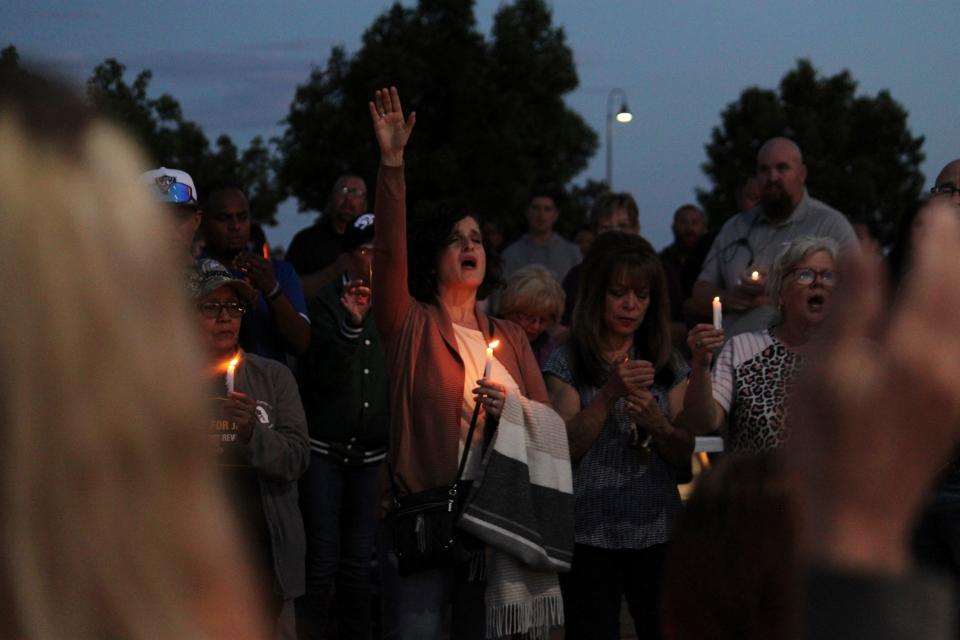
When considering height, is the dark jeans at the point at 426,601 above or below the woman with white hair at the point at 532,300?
below

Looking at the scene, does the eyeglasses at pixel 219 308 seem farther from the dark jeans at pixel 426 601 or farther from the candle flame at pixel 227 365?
the dark jeans at pixel 426 601

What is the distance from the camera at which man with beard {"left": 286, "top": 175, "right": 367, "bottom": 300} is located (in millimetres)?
8891

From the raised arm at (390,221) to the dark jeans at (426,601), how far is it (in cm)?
87

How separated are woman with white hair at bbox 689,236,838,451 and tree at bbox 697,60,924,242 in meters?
49.6

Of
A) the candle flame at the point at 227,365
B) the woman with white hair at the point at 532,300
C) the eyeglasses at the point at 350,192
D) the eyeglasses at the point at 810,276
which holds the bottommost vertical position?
the candle flame at the point at 227,365

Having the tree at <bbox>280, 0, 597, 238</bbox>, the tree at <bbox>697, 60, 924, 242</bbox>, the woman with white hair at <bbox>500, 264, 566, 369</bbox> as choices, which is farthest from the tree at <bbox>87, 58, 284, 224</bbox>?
the woman with white hair at <bbox>500, 264, 566, 369</bbox>

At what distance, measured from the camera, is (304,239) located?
9.05 m


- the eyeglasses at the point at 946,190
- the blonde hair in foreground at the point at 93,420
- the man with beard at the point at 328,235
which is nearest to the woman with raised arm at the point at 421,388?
the eyeglasses at the point at 946,190

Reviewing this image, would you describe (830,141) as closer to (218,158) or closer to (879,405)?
(218,158)

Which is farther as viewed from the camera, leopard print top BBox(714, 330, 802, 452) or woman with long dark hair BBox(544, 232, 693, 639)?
woman with long dark hair BBox(544, 232, 693, 639)

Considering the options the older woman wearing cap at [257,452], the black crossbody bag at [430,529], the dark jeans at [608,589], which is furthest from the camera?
the dark jeans at [608,589]

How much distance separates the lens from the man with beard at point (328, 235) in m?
8.89

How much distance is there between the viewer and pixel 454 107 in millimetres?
45906

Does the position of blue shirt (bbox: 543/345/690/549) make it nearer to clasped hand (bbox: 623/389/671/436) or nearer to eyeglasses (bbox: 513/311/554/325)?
clasped hand (bbox: 623/389/671/436)
